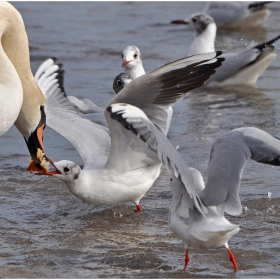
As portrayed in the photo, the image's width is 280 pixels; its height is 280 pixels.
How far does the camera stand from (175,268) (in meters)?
5.37

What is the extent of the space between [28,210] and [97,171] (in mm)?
652

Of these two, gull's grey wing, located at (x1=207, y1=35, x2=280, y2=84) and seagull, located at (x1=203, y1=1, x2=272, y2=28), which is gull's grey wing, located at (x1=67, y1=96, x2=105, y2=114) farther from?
seagull, located at (x1=203, y1=1, x2=272, y2=28)

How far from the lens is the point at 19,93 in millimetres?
6199

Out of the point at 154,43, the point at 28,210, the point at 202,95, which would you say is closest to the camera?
the point at 28,210

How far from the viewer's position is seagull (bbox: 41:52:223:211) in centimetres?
A: 618

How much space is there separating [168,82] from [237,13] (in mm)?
8474

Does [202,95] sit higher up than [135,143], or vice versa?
[135,143]

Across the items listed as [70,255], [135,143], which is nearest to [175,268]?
[70,255]

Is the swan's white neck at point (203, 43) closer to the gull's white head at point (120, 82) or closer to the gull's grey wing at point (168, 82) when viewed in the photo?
the gull's white head at point (120, 82)

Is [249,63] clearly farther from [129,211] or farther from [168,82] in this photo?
[168,82]

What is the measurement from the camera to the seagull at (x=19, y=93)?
616cm

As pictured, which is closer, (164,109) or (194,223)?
(194,223)

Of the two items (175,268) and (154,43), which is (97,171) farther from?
(154,43)

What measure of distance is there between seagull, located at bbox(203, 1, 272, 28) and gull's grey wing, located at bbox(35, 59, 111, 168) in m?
6.93
